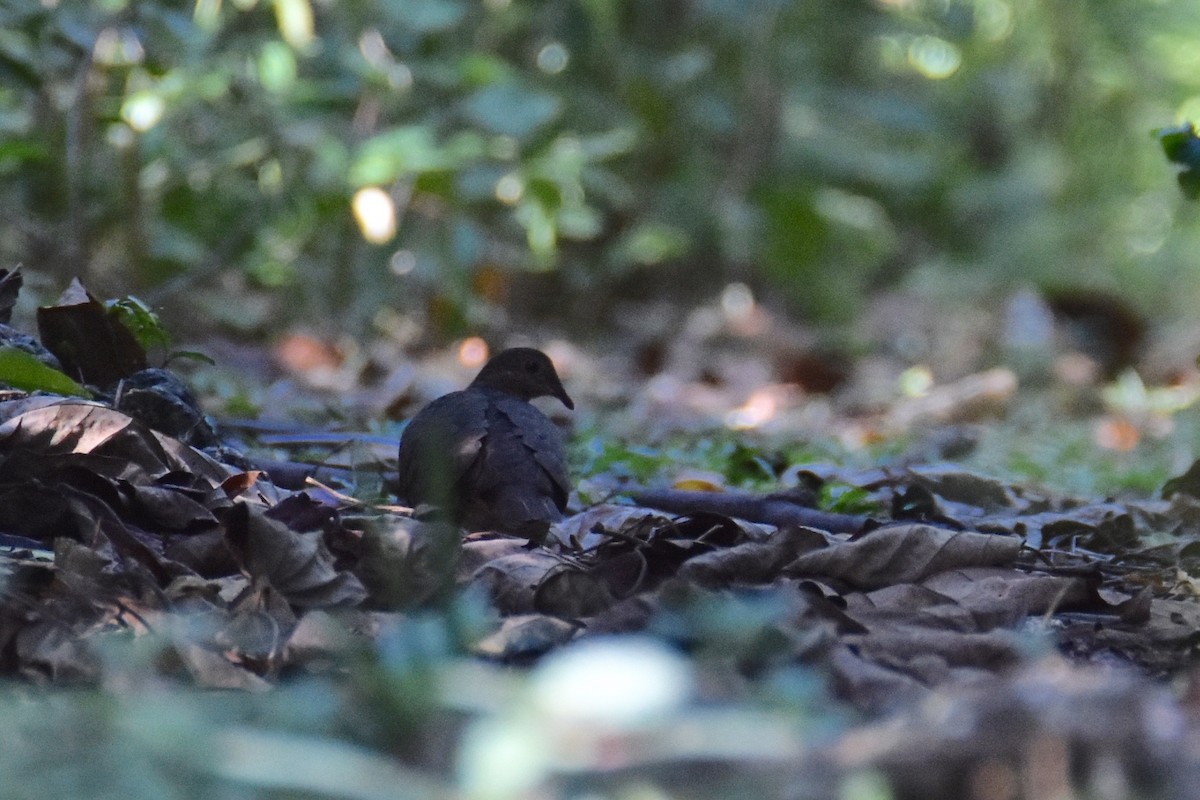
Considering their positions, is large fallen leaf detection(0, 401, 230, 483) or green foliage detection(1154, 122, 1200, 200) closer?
large fallen leaf detection(0, 401, 230, 483)

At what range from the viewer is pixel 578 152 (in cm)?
823

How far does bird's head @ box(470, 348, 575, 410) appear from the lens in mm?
4980

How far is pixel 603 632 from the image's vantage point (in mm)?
2400

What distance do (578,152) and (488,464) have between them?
16.1 feet

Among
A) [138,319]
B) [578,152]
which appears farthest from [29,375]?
[578,152]

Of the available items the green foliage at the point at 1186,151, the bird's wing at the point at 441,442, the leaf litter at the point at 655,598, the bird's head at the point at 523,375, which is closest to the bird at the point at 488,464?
the bird's wing at the point at 441,442

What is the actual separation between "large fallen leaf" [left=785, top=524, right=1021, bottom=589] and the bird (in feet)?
2.06

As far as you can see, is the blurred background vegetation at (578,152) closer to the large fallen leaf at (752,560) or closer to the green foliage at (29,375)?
the green foliage at (29,375)

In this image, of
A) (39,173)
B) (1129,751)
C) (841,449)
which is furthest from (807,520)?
(39,173)

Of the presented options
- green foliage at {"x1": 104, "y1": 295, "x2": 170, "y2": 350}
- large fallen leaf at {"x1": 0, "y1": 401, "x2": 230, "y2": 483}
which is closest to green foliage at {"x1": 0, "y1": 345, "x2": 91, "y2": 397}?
large fallen leaf at {"x1": 0, "y1": 401, "x2": 230, "y2": 483}

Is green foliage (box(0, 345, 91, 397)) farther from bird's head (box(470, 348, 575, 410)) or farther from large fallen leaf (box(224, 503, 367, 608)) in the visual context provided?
bird's head (box(470, 348, 575, 410))

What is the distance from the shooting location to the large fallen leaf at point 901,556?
2.85 m

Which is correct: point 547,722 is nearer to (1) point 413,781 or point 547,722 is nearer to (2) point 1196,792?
(1) point 413,781

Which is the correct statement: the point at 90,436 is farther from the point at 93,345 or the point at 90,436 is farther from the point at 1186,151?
the point at 1186,151
